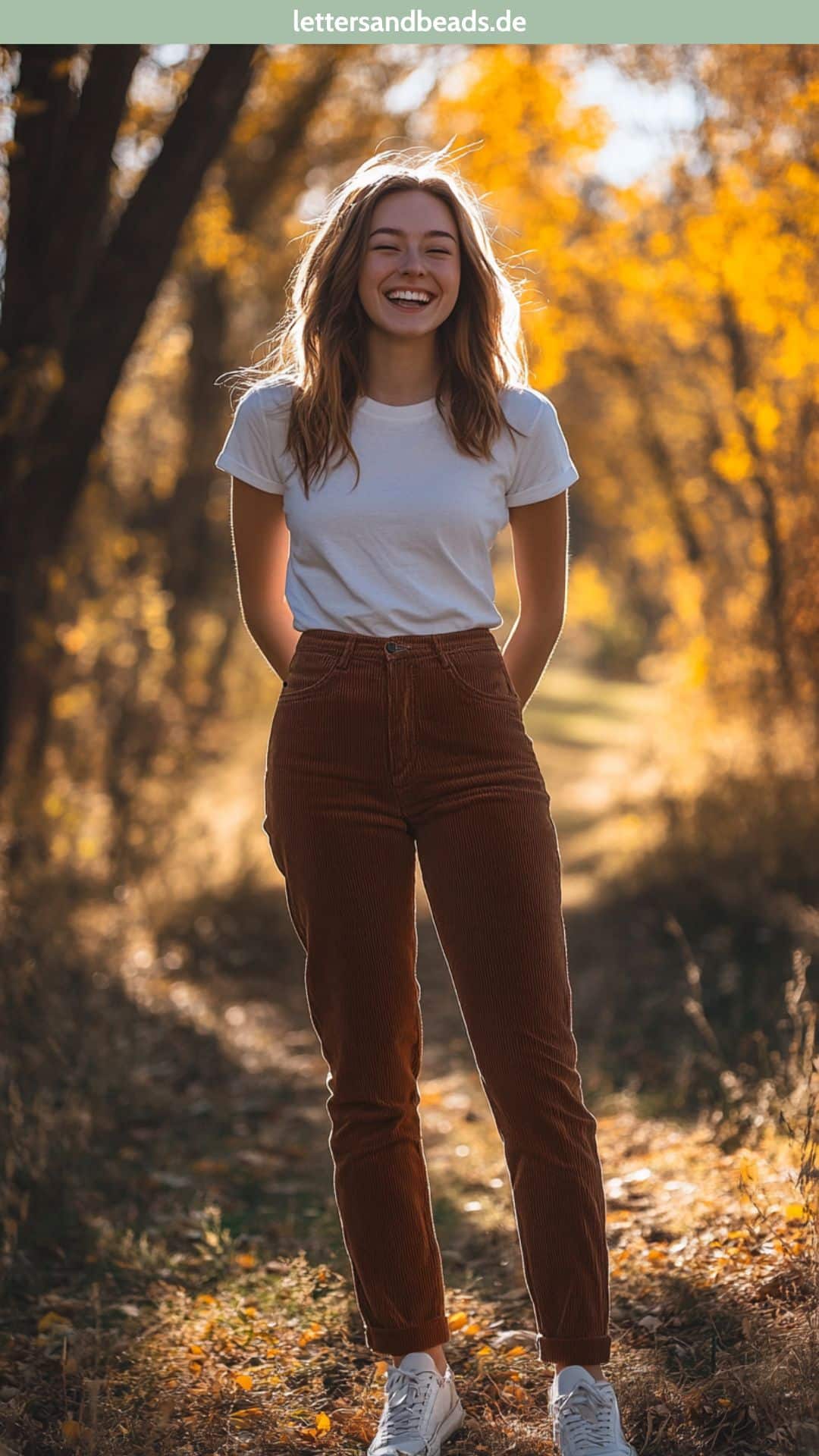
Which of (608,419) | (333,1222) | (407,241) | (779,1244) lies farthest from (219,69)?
(608,419)

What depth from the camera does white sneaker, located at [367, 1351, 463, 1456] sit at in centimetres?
255

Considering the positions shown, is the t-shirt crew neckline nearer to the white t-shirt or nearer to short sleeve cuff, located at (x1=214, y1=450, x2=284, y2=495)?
the white t-shirt

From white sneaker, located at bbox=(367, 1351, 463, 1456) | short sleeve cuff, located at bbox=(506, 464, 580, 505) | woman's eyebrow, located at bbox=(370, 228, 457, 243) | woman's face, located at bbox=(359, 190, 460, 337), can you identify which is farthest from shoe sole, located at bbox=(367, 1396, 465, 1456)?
woman's eyebrow, located at bbox=(370, 228, 457, 243)

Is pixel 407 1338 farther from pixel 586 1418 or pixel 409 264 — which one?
pixel 409 264

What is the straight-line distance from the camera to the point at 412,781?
8.20ft

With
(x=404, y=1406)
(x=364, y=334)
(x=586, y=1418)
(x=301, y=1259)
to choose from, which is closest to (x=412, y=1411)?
(x=404, y=1406)

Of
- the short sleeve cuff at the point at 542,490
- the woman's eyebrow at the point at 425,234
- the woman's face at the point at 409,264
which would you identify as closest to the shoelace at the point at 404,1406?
the short sleeve cuff at the point at 542,490

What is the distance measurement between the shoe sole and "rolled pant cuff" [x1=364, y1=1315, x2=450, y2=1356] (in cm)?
15

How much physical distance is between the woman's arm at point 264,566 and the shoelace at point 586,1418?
1.38 meters

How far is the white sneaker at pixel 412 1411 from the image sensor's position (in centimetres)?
255

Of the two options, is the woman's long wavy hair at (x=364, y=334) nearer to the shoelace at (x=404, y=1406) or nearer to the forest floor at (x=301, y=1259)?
the shoelace at (x=404, y=1406)

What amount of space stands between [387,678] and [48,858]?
13.9 feet

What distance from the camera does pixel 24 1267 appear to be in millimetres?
3689

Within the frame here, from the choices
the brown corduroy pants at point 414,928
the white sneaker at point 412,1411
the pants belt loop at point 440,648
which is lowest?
the white sneaker at point 412,1411
